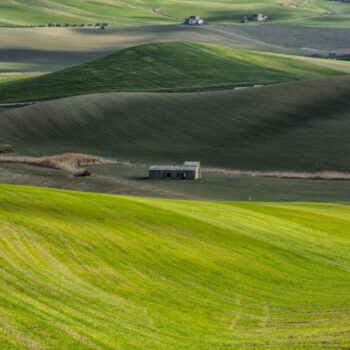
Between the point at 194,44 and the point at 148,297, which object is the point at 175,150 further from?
the point at 194,44

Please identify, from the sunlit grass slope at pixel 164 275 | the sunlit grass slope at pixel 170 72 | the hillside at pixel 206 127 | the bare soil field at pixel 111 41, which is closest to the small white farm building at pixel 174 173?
the hillside at pixel 206 127

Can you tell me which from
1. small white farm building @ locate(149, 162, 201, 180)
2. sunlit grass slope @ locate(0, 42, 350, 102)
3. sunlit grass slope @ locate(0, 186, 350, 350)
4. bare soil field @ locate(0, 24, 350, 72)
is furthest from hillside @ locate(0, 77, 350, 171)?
bare soil field @ locate(0, 24, 350, 72)

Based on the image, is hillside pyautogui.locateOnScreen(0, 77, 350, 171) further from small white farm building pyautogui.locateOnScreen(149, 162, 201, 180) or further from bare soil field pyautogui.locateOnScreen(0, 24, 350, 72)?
bare soil field pyautogui.locateOnScreen(0, 24, 350, 72)

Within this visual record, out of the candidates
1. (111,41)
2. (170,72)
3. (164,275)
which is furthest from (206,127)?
(111,41)

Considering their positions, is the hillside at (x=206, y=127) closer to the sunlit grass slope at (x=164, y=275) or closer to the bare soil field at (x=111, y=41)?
the sunlit grass slope at (x=164, y=275)

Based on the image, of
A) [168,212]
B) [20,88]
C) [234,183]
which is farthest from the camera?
[20,88]

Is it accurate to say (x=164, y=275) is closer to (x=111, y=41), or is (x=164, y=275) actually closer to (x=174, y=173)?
(x=174, y=173)

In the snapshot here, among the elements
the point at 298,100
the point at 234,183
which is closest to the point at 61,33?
the point at 298,100
